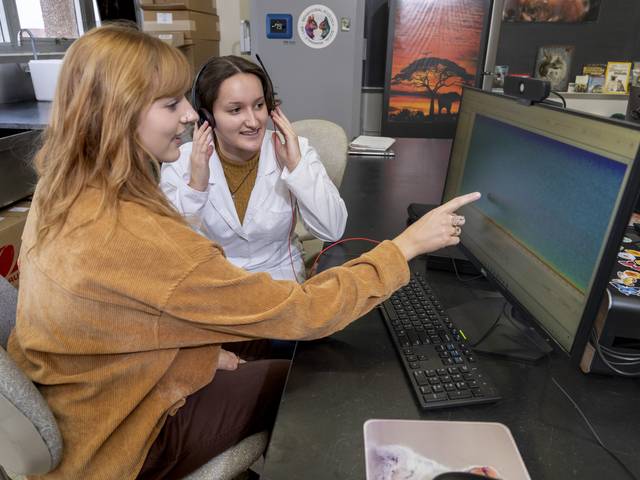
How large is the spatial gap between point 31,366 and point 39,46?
3335 millimetres

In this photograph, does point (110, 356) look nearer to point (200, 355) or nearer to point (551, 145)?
point (200, 355)

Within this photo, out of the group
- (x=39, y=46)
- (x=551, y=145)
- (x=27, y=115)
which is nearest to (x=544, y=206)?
(x=551, y=145)

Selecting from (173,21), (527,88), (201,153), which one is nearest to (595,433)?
(527,88)

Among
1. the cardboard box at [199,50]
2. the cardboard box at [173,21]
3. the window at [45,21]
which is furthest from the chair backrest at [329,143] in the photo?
the window at [45,21]

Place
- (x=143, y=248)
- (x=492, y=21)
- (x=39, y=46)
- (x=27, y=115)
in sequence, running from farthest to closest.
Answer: (x=492, y=21)
(x=39, y=46)
(x=27, y=115)
(x=143, y=248)

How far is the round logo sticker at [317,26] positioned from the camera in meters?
3.12

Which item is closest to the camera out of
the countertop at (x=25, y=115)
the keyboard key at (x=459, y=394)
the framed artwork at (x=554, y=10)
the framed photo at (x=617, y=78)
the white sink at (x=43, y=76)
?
the keyboard key at (x=459, y=394)

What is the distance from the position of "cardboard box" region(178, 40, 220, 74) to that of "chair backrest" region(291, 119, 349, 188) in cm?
184

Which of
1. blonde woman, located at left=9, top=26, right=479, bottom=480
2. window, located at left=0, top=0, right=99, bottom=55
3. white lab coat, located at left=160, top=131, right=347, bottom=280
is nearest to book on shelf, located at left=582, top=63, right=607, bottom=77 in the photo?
white lab coat, located at left=160, top=131, right=347, bottom=280

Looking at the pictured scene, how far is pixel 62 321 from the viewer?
2.30 feet

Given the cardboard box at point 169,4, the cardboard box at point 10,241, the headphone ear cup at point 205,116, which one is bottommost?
the cardboard box at point 10,241

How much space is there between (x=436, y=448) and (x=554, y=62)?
4.15 m

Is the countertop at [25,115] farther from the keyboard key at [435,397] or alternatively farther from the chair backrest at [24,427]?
the keyboard key at [435,397]

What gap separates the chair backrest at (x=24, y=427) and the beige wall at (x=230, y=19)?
4.04m
